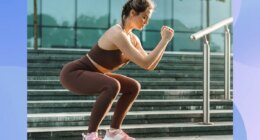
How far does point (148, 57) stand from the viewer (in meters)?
3.33

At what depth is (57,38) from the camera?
53.1ft

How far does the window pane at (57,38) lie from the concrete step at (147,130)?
10.8 m

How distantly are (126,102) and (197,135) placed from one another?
2075 millimetres

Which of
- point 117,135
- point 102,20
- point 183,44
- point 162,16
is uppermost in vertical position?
point 162,16

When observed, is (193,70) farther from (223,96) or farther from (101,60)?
(101,60)

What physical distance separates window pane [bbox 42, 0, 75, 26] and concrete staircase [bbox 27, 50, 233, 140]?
6.76 metres

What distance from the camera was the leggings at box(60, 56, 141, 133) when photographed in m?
3.34

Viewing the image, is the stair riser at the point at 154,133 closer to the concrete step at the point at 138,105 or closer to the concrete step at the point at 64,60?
the concrete step at the point at 138,105

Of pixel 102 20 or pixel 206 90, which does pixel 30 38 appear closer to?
pixel 102 20

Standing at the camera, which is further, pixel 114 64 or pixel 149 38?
pixel 149 38

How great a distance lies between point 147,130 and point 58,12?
37.0 ft

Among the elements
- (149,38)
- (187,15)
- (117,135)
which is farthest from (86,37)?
(117,135)

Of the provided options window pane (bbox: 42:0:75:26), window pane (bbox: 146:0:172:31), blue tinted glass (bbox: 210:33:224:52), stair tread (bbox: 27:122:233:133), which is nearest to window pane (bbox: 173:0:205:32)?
window pane (bbox: 146:0:172:31)

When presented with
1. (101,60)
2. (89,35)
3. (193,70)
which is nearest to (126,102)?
(101,60)
